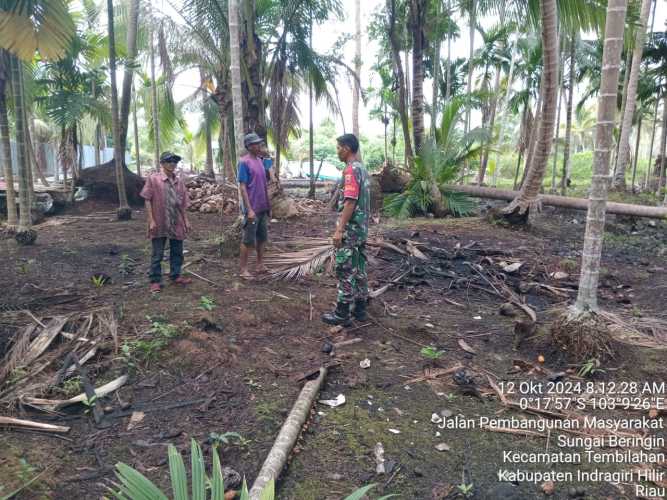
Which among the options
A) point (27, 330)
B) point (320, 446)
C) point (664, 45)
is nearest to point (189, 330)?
point (27, 330)

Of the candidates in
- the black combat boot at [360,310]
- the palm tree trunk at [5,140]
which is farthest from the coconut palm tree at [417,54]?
the palm tree trunk at [5,140]

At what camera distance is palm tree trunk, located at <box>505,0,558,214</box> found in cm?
753

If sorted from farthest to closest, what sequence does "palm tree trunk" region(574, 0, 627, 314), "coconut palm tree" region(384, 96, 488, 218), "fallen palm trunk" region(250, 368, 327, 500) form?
1. "coconut palm tree" region(384, 96, 488, 218)
2. "palm tree trunk" region(574, 0, 627, 314)
3. "fallen palm trunk" region(250, 368, 327, 500)

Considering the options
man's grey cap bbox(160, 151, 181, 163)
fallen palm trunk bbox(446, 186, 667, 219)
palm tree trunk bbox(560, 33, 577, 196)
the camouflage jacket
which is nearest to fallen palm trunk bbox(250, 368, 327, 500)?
the camouflage jacket

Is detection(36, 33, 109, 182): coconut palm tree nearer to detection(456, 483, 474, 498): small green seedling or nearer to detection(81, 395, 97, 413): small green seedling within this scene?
detection(81, 395, 97, 413): small green seedling

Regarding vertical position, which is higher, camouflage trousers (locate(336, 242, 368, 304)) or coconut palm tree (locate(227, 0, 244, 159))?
coconut palm tree (locate(227, 0, 244, 159))

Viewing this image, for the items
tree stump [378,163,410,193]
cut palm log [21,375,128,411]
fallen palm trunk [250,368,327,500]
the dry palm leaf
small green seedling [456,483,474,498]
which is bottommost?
small green seedling [456,483,474,498]

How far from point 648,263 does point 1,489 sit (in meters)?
8.64

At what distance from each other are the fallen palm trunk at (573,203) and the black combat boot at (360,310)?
7332mm

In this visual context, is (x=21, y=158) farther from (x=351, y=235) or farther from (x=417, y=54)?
(x=417, y=54)

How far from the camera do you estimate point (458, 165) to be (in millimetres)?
11430

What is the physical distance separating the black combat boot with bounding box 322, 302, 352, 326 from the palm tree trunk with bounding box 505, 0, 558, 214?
585cm

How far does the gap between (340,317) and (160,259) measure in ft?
7.48

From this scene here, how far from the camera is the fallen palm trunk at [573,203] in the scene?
9.56 metres
